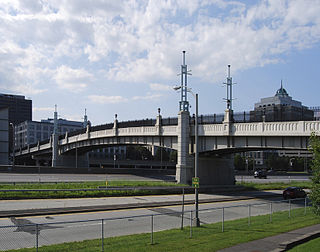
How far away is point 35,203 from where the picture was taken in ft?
86.0

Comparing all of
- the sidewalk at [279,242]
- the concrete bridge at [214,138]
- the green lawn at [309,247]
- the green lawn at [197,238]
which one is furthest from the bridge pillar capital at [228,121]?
the green lawn at [309,247]

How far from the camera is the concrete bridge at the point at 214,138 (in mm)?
33281

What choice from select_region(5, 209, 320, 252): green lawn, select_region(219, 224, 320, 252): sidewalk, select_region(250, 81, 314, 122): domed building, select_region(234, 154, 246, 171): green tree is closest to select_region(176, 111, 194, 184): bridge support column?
select_region(250, 81, 314, 122): domed building

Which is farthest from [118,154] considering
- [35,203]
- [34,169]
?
[35,203]

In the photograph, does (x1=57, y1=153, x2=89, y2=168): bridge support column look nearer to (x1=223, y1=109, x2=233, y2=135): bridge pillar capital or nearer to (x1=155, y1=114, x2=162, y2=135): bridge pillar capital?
(x1=155, y1=114, x2=162, y2=135): bridge pillar capital

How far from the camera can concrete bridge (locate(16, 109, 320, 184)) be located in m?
33.3

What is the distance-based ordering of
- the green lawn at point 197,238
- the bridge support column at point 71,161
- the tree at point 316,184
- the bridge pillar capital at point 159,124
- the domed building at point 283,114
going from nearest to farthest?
the green lawn at point 197,238 → the tree at point 316,184 → the domed building at point 283,114 → the bridge pillar capital at point 159,124 → the bridge support column at point 71,161

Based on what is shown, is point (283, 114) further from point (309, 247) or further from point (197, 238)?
point (197, 238)

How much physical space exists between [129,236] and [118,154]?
484 feet

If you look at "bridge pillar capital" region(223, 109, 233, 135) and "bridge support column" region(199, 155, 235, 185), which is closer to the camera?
"bridge pillar capital" region(223, 109, 233, 135)

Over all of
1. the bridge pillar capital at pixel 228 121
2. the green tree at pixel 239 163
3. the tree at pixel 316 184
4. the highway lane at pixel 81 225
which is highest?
the bridge pillar capital at pixel 228 121

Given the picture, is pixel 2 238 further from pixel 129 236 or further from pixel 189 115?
pixel 189 115

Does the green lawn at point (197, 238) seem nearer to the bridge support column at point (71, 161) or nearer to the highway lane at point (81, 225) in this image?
the highway lane at point (81, 225)

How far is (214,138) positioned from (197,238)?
26.6m
